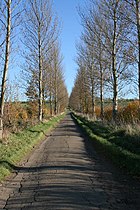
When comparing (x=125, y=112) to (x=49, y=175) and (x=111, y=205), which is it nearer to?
(x=49, y=175)

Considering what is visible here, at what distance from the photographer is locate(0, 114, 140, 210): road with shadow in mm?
5340

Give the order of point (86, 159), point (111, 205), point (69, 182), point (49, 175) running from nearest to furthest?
point (111, 205) < point (69, 182) < point (49, 175) < point (86, 159)

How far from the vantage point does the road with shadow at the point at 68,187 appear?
210 inches

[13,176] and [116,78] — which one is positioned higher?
[116,78]

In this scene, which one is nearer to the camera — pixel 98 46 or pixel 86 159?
pixel 86 159

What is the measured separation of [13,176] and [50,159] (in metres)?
2.52

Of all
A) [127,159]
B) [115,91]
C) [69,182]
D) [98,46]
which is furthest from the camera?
[98,46]

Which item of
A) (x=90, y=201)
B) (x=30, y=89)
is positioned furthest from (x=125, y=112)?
(x=90, y=201)

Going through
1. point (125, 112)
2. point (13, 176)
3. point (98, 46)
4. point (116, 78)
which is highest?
point (98, 46)

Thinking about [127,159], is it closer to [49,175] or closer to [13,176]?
[49,175]

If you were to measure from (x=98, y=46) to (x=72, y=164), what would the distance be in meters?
13.9

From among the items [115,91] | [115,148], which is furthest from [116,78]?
[115,148]

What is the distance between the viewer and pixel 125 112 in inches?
997

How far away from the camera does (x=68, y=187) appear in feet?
21.0
